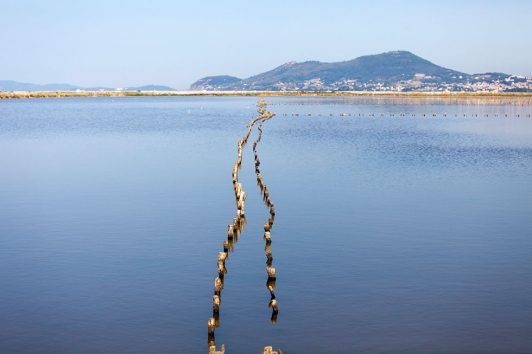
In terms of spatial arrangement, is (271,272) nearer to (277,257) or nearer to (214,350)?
(277,257)

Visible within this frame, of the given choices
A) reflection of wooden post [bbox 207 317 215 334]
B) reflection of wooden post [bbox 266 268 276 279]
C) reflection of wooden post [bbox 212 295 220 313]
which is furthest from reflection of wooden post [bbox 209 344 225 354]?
reflection of wooden post [bbox 266 268 276 279]

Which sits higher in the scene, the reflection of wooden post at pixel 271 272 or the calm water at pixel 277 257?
the reflection of wooden post at pixel 271 272

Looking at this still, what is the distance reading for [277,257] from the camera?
1752cm

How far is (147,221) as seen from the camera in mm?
21297

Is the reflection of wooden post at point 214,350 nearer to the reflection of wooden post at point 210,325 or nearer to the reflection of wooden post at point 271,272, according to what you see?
the reflection of wooden post at point 210,325

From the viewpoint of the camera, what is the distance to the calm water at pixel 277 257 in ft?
41.7

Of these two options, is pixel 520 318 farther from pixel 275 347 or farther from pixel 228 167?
pixel 228 167

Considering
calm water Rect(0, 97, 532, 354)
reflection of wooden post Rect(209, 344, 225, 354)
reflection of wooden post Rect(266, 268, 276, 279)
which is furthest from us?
reflection of wooden post Rect(266, 268, 276, 279)

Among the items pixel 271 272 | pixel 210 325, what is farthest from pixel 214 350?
pixel 271 272

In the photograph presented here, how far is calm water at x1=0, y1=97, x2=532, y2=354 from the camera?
12695 millimetres

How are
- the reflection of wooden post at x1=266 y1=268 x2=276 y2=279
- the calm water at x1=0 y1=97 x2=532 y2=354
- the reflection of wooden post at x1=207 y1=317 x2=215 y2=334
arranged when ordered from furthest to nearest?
the reflection of wooden post at x1=266 y1=268 x2=276 y2=279, the calm water at x1=0 y1=97 x2=532 y2=354, the reflection of wooden post at x1=207 y1=317 x2=215 y2=334

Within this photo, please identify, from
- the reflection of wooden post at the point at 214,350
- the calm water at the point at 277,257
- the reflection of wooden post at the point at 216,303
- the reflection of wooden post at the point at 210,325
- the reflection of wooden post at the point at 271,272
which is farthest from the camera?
the reflection of wooden post at the point at 271,272

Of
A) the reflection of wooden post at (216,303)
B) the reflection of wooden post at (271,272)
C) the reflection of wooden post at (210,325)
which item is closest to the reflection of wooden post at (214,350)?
the reflection of wooden post at (210,325)

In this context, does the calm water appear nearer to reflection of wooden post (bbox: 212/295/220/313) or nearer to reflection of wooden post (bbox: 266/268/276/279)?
reflection of wooden post (bbox: 212/295/220/313)
